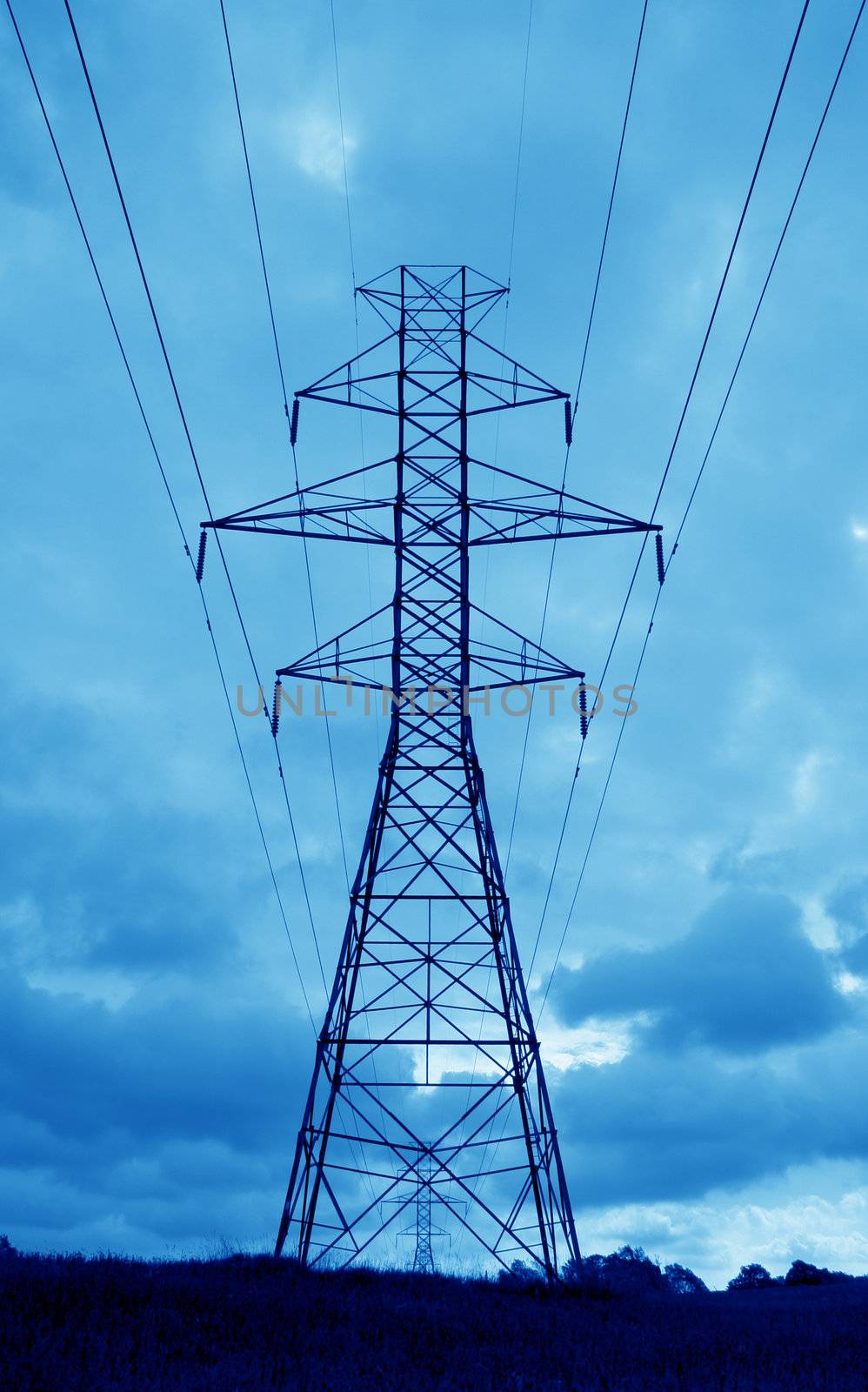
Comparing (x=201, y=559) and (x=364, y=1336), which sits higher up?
(x=201, y=559)

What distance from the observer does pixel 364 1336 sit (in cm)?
1341

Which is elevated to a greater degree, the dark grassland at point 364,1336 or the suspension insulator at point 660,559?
the suspension insulator at point 660,559

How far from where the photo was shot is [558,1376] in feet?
39.1

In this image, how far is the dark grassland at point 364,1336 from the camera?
1102cm

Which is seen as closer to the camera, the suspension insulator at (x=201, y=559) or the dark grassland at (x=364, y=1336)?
the dark grassland at (x=364, y=1336)

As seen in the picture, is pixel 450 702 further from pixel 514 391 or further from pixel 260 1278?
pixel 260 1278

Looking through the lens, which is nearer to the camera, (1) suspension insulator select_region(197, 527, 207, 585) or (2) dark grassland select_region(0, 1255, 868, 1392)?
(2) dark grassland select_region(0, 1255, 868, 1392)

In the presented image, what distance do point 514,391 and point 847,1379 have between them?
1586cm

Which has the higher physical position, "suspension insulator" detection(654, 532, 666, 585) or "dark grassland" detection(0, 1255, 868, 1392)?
"suspension insulator" detection(654, 532, 666, 585)

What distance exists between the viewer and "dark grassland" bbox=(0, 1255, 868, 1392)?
11023 millimetres

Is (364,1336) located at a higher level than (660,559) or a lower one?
lower

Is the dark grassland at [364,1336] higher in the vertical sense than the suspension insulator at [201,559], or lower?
lower

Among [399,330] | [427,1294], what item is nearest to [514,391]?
[399,330]

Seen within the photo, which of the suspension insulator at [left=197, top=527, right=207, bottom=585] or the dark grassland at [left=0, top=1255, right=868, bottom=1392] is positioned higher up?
the suspension insulator at [left=197, top=527, right=207, bottom=585]
